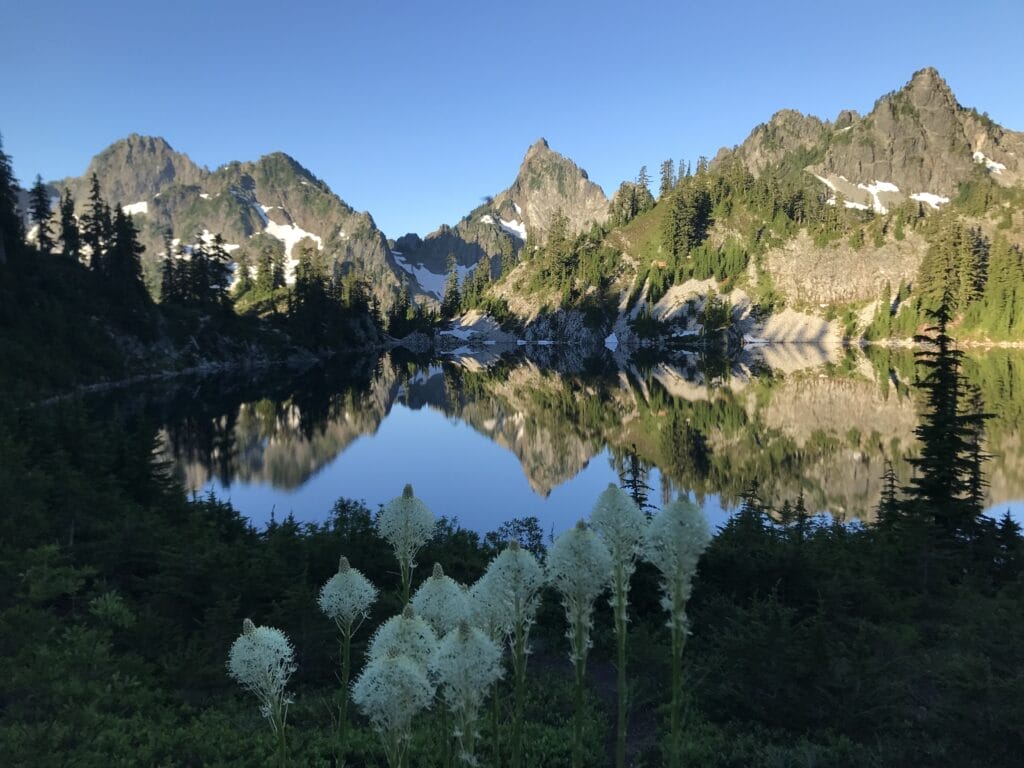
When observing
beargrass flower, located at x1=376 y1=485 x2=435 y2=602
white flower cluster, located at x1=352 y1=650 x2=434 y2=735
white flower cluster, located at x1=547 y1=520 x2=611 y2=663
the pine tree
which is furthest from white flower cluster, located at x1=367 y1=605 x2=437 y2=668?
the pine tree

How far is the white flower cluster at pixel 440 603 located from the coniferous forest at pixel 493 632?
1.1 inches

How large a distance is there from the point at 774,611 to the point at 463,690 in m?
9.67

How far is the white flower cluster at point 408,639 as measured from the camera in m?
4.43

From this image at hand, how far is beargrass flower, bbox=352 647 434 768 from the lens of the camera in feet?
12.7

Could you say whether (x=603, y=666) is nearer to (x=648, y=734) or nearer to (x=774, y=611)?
(x=648, y=734)

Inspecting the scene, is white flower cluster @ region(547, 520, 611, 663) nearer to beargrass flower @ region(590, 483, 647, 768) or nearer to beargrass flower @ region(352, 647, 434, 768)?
beargrass flower @ region(590, 483, 647, 768)

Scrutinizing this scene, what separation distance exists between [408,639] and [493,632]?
1.04 metres

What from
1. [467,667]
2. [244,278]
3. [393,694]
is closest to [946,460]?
[467,667]

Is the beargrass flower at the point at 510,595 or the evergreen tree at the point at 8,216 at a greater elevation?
the evergreen tree at the point at 8,216

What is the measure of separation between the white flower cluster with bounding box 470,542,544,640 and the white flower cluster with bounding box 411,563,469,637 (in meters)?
0.18

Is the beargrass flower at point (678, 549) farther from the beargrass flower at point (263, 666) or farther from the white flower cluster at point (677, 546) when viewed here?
the beargrass flower at point (263, 666)

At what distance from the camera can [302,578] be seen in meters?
15.1

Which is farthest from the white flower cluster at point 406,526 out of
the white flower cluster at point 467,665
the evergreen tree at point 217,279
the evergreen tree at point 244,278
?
the evergreen tree at point 244,278

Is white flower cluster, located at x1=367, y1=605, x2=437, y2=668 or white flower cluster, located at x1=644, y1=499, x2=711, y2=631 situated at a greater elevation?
white flower cluster, located at x1=644, y1=499, x2=711, y2=631
